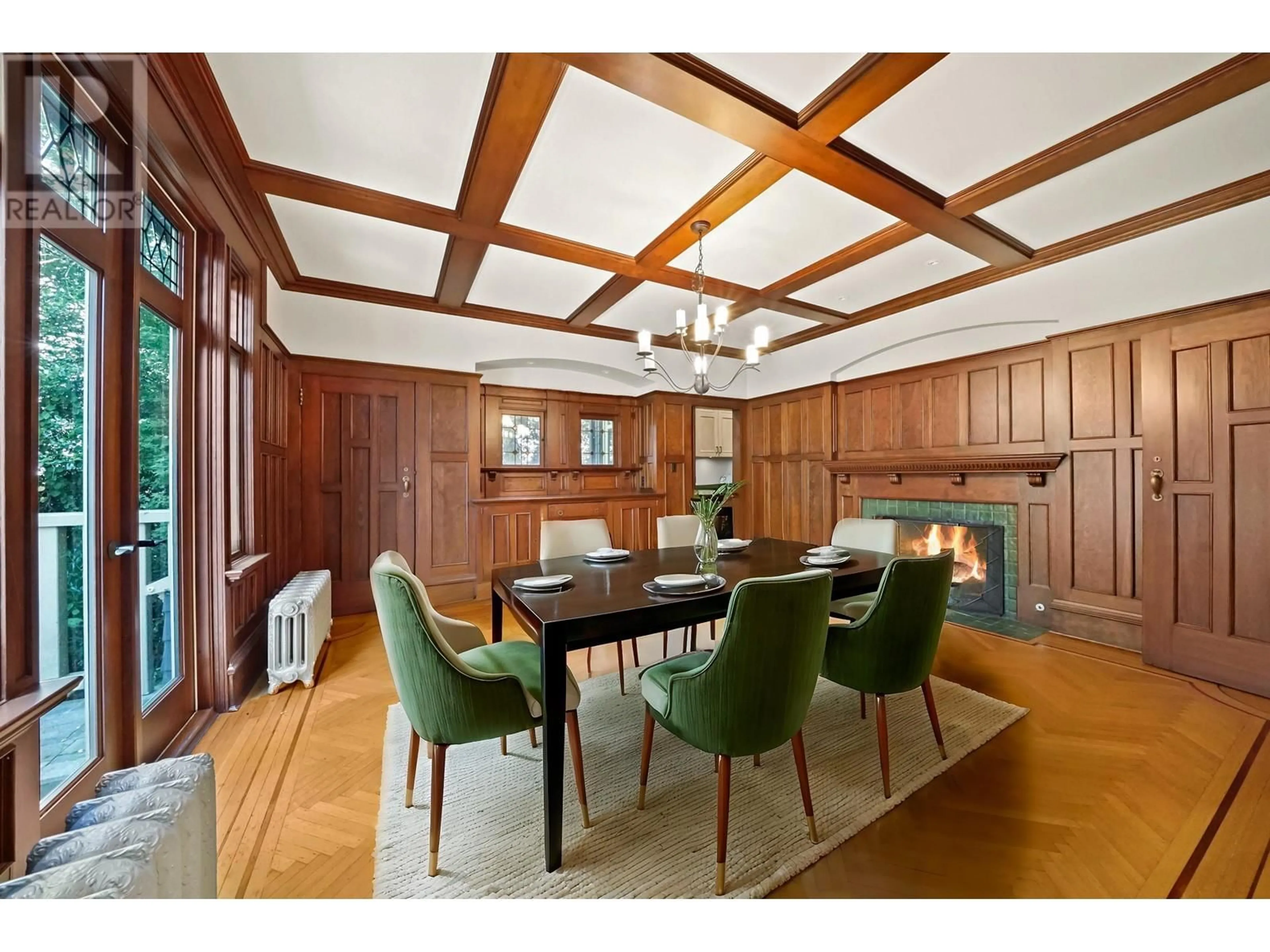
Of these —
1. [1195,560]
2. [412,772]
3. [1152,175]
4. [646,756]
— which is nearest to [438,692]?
[412,772]

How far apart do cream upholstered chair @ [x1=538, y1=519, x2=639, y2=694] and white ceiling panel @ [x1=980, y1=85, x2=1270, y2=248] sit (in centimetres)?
303

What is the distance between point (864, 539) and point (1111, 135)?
220 cm

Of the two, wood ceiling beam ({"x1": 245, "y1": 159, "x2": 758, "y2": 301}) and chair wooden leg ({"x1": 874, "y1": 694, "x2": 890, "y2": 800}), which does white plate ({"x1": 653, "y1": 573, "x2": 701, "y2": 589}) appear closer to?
chair wooden leg ({"x1": 874, "y1": 694, "x2": 890, "y2": 800})

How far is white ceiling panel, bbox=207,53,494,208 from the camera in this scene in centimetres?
169

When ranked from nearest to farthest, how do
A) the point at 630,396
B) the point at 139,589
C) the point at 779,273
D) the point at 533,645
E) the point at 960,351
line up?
the point at 139,589, the point at 533,645, the point at 779,273, the point at 960,351, the point at 630,396

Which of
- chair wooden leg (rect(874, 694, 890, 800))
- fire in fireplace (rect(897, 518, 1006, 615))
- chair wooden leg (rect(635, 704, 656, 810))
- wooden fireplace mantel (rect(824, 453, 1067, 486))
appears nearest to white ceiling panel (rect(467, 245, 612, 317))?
chair wooden leg (rect(635, 704, 656, 810))

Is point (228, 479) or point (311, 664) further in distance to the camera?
point (311, 664)

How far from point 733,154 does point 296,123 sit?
195 cm

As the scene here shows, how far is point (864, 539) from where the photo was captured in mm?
2939

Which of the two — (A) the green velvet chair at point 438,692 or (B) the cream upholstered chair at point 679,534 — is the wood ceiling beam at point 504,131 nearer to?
(A) the green velvet chair at point 438,692
